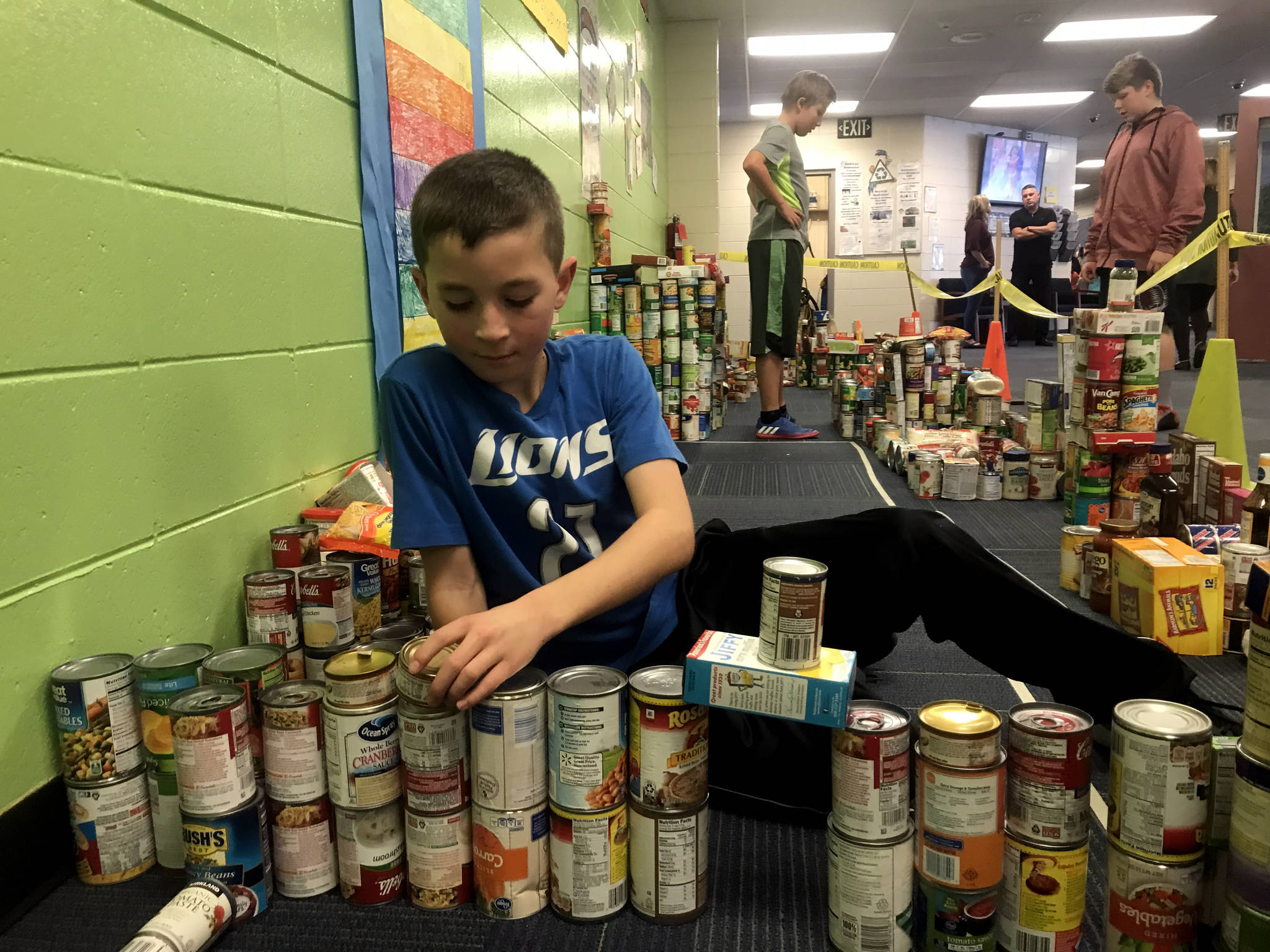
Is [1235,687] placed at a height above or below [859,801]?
below

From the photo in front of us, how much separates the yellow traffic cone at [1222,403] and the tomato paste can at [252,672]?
2.84m

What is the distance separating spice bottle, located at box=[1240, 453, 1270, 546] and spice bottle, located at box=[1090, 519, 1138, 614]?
0.23 metres

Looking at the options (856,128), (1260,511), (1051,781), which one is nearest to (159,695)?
(1051,781)

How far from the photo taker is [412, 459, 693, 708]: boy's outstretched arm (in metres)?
0.96

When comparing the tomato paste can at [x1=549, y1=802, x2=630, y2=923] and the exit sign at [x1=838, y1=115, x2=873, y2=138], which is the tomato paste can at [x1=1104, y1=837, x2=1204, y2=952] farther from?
the exit sign at [x1=838, y1=115, x2=873, y2=138]

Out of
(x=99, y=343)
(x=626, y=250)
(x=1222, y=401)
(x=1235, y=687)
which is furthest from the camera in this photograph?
(x=626, y=250)

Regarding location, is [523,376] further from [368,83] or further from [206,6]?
[368,83]

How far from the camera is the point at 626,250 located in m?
5.65

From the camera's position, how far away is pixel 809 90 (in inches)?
176

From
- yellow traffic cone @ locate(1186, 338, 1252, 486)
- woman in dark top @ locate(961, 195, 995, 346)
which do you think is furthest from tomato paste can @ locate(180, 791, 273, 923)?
woman in dark top @ locate(961, 195, 995, 346)

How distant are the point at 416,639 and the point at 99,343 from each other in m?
0.61

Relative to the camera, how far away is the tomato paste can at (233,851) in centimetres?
104

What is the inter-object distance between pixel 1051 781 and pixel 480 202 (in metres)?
0.90

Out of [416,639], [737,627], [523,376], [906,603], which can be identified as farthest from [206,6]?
[906,603]
